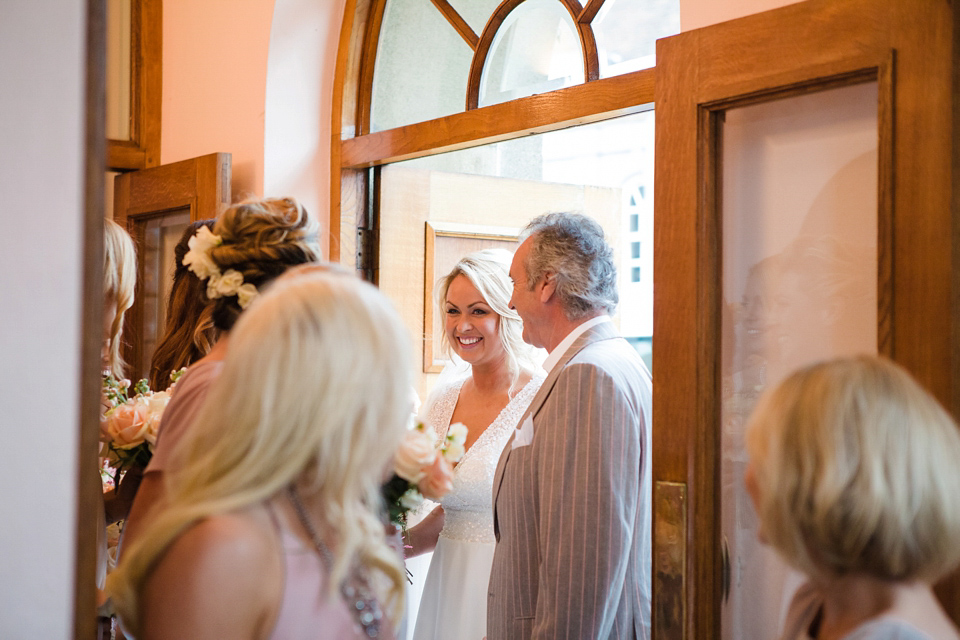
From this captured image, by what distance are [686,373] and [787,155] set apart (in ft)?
1.58

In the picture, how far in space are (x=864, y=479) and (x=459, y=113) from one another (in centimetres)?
202

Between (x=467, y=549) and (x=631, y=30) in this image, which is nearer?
(x=631, y=30)

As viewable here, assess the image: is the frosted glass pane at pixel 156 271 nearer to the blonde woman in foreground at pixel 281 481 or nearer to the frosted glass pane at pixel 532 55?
the frosted glass pane at pixel 532 55

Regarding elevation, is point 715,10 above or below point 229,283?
above

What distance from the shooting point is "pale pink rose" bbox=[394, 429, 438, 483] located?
59.9 inches

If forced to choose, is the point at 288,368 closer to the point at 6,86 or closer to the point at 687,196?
the point at 6,86

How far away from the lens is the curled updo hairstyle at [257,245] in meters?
1.67

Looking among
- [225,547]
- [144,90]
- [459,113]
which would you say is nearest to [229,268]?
[225,547]

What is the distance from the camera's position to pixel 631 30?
252 cm

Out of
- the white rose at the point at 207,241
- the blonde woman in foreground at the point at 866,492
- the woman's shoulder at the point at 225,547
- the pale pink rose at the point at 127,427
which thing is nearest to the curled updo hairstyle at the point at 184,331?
the pale pink rose at the point at 127,427

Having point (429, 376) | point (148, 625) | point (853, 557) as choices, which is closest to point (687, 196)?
point (853, 557)

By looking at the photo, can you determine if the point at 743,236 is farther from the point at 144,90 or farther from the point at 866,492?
the point at 144,90

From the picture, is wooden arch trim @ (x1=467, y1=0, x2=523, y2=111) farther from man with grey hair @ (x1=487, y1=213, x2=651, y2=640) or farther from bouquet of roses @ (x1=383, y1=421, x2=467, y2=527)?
bouquet of roses @ (x1=383, y1=421, x2=467, y2=527)

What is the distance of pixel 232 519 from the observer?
104 cm
